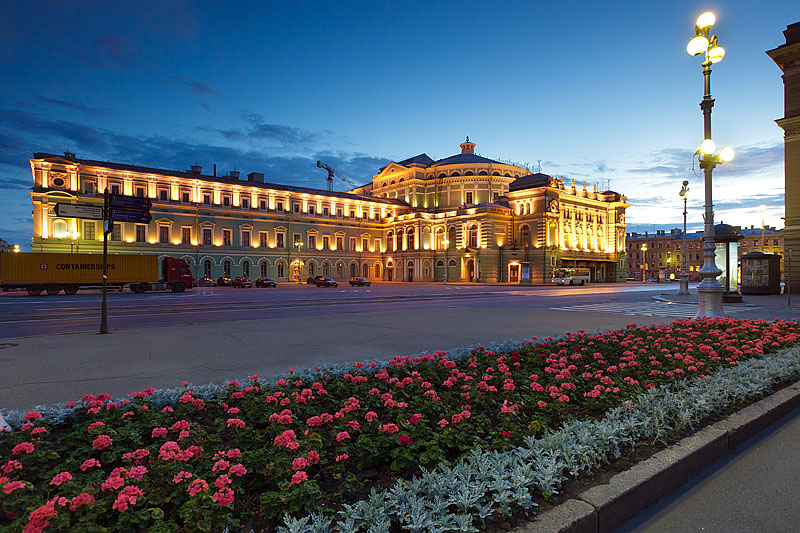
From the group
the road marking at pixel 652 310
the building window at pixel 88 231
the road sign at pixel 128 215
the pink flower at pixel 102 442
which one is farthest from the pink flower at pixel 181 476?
the building window at pixel 88 231

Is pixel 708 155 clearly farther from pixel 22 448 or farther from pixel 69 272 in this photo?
pixel 69 272

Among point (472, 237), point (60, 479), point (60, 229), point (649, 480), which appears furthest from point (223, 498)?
point (472, 237)

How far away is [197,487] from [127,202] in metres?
14.4

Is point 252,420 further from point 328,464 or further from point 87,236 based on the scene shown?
point 87,236

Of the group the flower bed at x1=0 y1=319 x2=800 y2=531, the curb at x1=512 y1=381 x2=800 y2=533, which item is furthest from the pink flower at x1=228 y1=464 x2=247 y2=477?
the curb at x1=512 y1=381 x2=800 y2=533

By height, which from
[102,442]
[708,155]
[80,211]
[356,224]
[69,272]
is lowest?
[102,442]

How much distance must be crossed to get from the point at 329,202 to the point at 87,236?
36.5 m

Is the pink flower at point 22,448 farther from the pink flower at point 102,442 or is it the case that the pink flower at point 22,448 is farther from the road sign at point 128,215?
the road sign at point 128,215

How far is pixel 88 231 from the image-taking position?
56000mm

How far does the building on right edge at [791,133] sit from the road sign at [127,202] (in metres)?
35.4

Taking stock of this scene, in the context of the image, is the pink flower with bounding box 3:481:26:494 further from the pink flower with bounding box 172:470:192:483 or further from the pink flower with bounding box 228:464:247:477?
the pink flower with bounding box 228:464:247:477

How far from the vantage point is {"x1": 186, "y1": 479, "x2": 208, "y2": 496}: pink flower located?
2725 millimetres

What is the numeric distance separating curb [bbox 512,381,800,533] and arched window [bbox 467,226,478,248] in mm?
64353

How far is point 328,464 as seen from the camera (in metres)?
3.57
